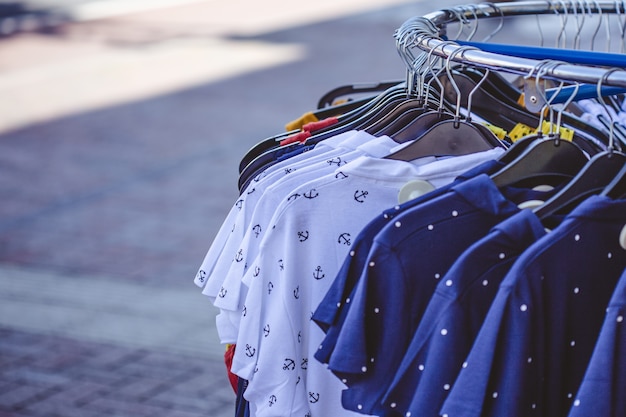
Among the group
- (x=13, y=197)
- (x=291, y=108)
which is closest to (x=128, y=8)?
(x=291, y=108)

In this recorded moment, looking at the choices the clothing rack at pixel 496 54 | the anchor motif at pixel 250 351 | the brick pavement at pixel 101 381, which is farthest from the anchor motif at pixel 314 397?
the brick pavement at pixel 101 381

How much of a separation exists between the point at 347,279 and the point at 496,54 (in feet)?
1.77

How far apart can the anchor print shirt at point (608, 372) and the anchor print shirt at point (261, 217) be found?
684mm

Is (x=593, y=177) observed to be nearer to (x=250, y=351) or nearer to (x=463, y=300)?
(x=463, y=300)

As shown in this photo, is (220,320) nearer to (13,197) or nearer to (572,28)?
(13,197)

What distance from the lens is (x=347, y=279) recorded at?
168 centimetres

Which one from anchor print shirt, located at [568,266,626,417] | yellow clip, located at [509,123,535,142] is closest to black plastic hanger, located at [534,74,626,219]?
anchor print shirt, located at [568,266,626,417]

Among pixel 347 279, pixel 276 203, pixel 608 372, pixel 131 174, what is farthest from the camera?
pixel 131 174

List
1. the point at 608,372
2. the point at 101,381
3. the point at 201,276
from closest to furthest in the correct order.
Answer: the point at 608,372
the point at 201,276
the point at 101,381

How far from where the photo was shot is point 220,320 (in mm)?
2104

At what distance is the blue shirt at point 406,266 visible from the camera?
5.20 feet

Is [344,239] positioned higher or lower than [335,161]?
lower

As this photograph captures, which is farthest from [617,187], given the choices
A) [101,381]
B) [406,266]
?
[101,381]

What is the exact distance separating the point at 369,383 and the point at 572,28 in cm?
1389
